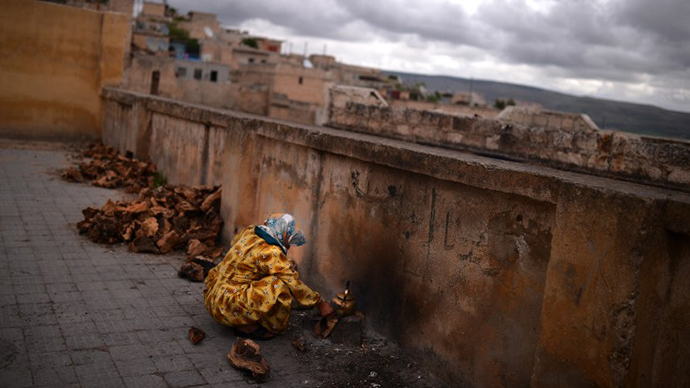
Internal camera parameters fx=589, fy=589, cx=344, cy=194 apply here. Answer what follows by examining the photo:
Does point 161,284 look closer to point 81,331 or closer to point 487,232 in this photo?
point 81,331

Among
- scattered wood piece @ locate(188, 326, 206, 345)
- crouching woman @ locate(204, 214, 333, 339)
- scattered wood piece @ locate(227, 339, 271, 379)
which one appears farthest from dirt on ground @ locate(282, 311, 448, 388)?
scattered wood piece @ locate(188, 326, 206, 345)

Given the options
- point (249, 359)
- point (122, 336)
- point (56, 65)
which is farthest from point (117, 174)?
point (249, 359)

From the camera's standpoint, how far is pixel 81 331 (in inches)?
195

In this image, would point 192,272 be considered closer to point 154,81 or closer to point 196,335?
point 196,335

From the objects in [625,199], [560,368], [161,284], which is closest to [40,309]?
[161,284]

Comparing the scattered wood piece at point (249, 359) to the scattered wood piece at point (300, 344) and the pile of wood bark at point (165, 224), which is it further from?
the pile of wood bark at point (165, 224)

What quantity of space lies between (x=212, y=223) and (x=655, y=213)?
5.99 meters

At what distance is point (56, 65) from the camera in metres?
15.1

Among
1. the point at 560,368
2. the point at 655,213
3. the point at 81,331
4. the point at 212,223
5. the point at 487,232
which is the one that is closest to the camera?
the point at 655,213

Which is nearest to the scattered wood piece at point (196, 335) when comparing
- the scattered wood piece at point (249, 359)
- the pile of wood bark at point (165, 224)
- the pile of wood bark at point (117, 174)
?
the scattered wood piece at point (249, 359)

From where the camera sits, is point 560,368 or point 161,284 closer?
point 560,368

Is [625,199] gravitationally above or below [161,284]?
above

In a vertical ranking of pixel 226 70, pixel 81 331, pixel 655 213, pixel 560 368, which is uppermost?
pixel 226 70

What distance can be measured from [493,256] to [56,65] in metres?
14.2
